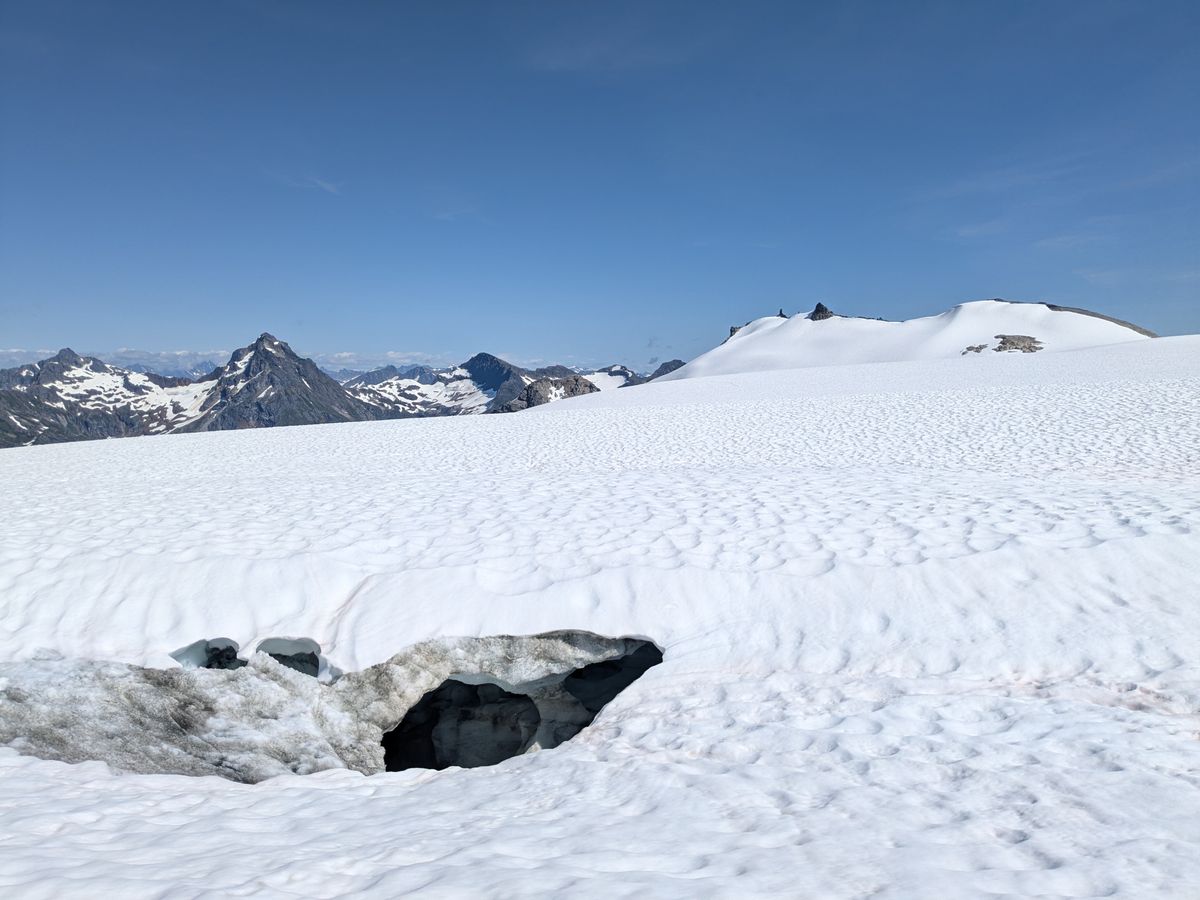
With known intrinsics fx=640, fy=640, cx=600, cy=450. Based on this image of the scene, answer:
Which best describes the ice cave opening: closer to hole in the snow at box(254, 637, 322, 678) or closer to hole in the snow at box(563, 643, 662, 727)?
hole in the snow at box(563, 643, 662, 727)

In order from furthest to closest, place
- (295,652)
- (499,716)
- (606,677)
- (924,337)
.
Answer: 1. (924,337)
2. (499,716)
3. (606,677)
4. (295,652)

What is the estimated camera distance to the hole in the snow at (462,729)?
7.58m

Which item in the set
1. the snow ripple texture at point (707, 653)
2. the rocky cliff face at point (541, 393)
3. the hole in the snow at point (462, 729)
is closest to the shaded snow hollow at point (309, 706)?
the hole in the snow at point (462, 729)

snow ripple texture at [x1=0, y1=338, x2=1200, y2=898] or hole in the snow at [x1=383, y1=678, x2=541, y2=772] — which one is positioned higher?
snow ripple texture at [x1=0, y1=338, x2=1200, y2=898]

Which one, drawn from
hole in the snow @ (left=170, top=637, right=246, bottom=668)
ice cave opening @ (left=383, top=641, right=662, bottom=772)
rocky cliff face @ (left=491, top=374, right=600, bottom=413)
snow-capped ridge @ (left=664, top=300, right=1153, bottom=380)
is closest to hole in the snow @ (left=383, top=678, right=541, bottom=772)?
ice cave opening @ (left=383, top=641, right=662, bottom=772)

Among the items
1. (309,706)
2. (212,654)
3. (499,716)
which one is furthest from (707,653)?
(212,654)

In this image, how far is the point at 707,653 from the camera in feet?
22.8

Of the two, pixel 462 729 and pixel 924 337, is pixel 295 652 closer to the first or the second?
pixel 462 729

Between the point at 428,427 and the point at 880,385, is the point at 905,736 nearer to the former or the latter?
the point at 428,427

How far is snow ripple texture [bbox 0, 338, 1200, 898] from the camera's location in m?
3.81

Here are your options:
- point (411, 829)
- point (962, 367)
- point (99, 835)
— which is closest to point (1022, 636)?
point (411, 829)

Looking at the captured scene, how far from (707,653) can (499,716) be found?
290cm

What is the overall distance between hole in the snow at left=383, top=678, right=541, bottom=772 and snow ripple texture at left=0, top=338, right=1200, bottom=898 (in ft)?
3.74

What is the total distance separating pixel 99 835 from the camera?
413 centimetres
